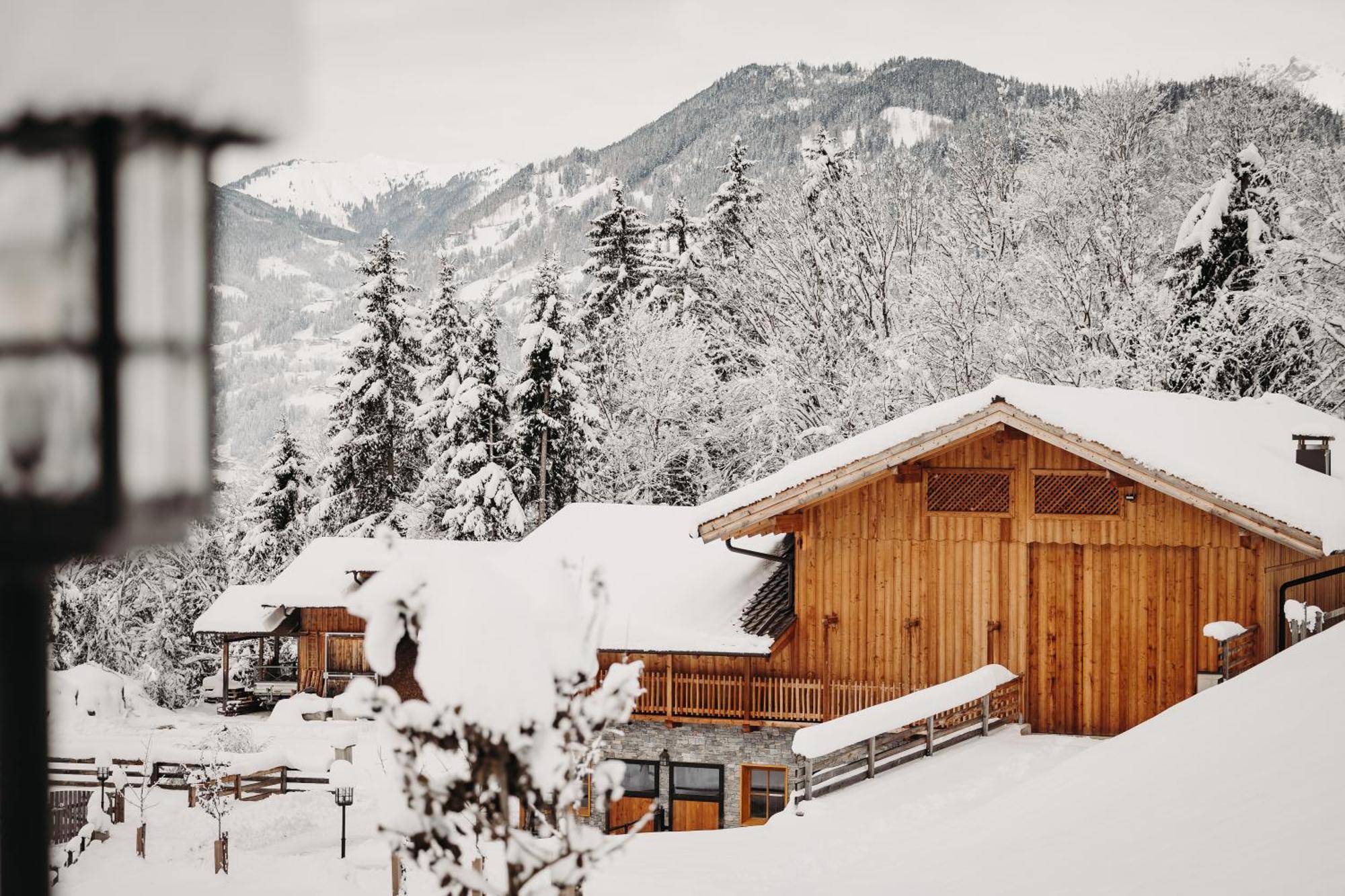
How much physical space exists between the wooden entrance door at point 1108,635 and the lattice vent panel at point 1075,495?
0.60 metres

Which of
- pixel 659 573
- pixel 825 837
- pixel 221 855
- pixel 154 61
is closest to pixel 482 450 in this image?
pixel 659 573

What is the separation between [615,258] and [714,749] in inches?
1328

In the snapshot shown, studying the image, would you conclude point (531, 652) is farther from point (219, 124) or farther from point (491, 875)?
point (491, 875)

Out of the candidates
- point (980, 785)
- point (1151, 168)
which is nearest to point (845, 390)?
point (1151, 168)

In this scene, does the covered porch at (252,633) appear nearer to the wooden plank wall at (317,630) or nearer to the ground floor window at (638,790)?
the wooden plank wall at (317,630)

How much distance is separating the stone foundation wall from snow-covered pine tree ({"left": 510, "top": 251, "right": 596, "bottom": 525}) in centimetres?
2292

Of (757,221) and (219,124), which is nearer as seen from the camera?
(219,124)

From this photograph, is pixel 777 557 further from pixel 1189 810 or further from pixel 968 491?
pixel 1189 810

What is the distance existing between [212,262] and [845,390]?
33.3 metres

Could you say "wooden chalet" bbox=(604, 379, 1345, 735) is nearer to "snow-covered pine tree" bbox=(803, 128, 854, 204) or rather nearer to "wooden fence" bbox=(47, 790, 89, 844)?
"wooden fence" bbox=(47, 790, 89, 844)

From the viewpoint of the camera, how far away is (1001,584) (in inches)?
746

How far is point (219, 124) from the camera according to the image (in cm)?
116

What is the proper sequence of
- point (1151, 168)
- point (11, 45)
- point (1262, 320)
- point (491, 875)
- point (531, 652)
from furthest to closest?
point (1151, 168) < point (1262, 320) < point (491, 875) < point (531, 652) < point (11, 45)

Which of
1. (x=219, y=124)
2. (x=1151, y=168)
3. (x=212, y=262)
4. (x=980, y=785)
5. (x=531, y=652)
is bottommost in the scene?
(x=980, y=785)
